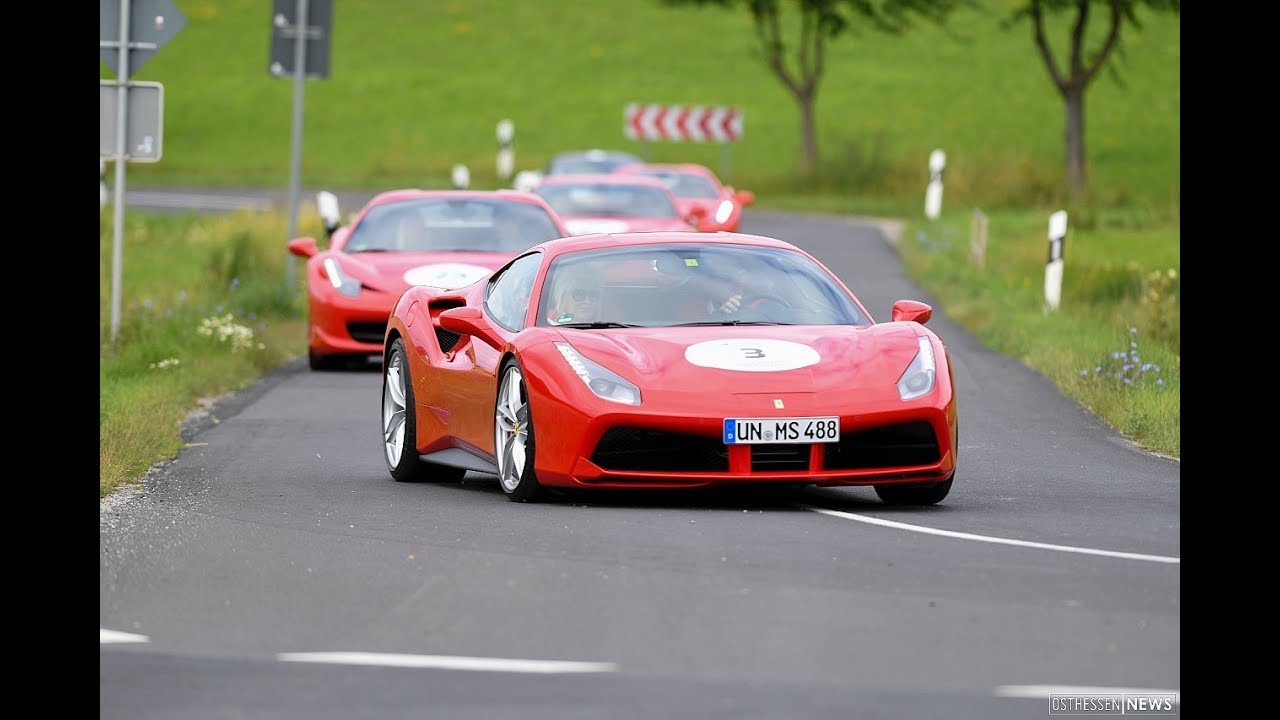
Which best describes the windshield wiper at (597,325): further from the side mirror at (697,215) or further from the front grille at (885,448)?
the side mirror at (697,215)

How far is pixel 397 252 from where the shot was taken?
60.9 feet

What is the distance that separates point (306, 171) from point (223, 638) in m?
53.4

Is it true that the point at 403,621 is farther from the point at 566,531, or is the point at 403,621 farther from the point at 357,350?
the point at 357,350

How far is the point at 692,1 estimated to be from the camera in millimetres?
56562

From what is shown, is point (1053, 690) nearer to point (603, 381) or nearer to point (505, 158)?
point (603, 381)

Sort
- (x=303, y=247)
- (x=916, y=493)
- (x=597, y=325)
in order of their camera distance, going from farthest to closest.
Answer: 1. (x=303, y=247)
2. (x=597, y=325)
3. (x=916, y=493)

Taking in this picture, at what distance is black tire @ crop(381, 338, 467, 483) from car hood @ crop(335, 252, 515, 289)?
538cm

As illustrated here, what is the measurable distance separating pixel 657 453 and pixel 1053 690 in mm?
3666

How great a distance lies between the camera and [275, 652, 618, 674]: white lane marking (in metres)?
6.24

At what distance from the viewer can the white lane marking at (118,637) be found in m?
6.71

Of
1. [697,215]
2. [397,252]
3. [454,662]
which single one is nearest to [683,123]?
[697,215]
